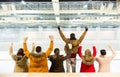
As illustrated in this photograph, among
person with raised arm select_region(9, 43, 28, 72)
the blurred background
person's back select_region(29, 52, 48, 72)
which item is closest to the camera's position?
person's back select_region(29, 52, 48, 72)

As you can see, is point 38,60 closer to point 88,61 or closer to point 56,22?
point 88,61

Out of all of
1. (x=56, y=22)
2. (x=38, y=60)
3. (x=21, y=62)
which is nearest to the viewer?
(x=38, y=60)

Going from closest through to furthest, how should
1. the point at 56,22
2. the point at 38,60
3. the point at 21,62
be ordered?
the point at 38,60 < the point at 21,62 < the point at 56,22

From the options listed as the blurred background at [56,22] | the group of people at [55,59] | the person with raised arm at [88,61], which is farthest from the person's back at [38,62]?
the blurred background at [56,22]

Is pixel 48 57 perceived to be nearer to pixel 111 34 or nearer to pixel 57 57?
pixel 57 57

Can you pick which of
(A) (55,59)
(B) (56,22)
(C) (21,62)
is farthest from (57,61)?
(B) (56,22)

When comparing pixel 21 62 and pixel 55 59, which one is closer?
pixel 55 59

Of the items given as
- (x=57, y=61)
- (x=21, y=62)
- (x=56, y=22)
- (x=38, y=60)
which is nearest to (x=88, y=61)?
(x=57, y=61)

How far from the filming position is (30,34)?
11.4 m

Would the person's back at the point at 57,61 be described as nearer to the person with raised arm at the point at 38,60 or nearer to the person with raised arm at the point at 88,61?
the person with raised arm at the point at 38,60

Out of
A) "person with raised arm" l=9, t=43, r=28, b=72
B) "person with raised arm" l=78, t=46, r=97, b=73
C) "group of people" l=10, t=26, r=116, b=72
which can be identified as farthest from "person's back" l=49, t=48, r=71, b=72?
"person with raised arm" l=9, t=43, r=28, b=72

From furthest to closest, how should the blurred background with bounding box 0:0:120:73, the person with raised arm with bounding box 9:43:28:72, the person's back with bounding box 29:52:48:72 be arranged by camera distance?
1. the blurred background with bounding box 0:0:120:73
2. the person with raised arm with bounding box 9:43:28:72
3. the person's back with bounding box 29:52:48:72

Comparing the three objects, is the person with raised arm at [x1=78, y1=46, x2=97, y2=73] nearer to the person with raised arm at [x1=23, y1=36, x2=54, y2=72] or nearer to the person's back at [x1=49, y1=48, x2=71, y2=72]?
the person's back at [x1=49, y1=48, x2=71, y2=72]

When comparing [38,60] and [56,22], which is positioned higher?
[38,60]
